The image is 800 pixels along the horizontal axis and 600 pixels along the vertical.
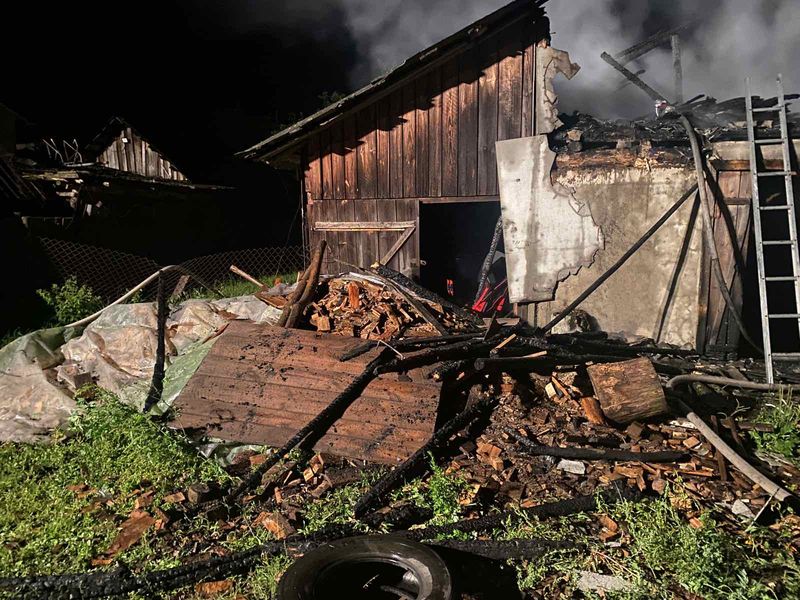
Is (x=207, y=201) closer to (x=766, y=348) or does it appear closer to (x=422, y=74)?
(x=422, y=74)

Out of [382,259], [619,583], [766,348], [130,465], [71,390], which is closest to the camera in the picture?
[619,583]

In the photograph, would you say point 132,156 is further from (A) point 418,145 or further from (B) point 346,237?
(A) point 418,145

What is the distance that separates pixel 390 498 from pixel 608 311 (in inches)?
209

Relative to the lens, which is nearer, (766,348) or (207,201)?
(766,348)

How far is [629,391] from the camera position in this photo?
527 centimetres

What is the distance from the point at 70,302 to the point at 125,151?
10.2m

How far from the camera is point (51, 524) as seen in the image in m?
4.25

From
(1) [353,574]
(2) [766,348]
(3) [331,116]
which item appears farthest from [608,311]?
(1) [353,574]

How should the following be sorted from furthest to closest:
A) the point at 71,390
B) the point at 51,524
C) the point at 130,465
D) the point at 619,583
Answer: the point at 71,390 → the point at 130,465 → the point at 51,524 → the point at 619,583

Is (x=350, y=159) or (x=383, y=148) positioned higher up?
(x=383, y=148)

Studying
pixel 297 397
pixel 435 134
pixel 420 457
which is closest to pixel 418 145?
pixel 435 134

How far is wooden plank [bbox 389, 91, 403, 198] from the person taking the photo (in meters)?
9.65

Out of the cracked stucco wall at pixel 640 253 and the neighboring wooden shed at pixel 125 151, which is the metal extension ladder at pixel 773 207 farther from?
the neighboring wooden shed at pixel 125 151

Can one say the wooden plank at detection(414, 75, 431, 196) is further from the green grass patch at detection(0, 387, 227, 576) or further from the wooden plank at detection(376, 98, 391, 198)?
the green grass patch at detection(0, 387, 227, 576)
